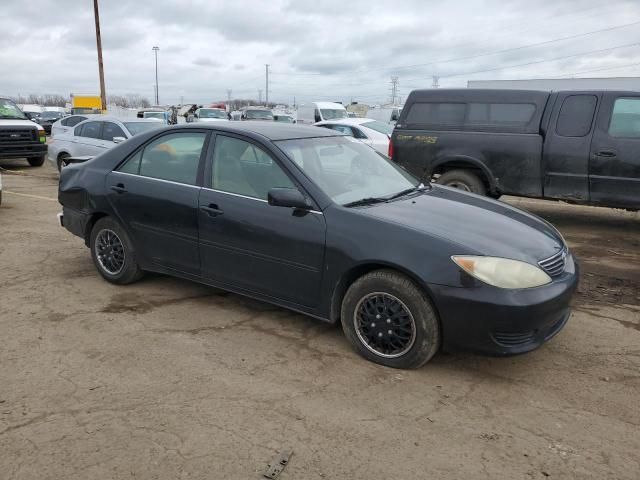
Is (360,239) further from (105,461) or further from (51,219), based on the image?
(51,219)

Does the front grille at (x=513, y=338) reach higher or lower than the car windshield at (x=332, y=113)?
lower

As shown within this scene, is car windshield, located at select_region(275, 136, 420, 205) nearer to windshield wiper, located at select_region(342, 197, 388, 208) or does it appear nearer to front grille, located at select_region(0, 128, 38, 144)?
windshield wiper, located at select_region(342, 197, 388, 208)

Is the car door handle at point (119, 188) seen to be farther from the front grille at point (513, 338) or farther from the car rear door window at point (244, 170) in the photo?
the front grille at point (513, 338)

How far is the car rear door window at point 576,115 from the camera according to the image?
7441 mm

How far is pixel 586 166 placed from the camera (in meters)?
7.39

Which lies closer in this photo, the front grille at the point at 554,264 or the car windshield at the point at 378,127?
the front grille at the point at 554,264

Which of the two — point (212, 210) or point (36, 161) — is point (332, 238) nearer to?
point (212, 210)

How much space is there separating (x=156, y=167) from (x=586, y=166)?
222 inches

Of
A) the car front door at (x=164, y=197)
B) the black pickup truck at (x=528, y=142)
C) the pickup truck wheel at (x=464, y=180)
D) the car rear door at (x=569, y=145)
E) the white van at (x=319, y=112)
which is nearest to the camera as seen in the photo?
the car front door at (x=164, y=197)

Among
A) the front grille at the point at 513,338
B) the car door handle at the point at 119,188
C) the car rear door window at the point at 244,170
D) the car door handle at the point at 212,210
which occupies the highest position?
the car rear door window at the point at 244,170

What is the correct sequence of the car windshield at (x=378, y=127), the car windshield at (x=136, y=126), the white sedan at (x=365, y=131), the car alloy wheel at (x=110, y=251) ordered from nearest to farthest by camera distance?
the car alloy wheel at (x=110, y=251) → the car windshield at (x=136, y=126) → the white sedan at (x=365, y=131) → the car windshield at (x=378, y=127)

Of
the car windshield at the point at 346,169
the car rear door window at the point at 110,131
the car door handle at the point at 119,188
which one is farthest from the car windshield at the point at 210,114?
the car windshield at the point at 346,169

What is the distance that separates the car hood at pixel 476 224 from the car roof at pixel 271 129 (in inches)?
38.7

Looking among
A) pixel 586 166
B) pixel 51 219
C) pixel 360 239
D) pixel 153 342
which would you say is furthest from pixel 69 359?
pixel 586 166
